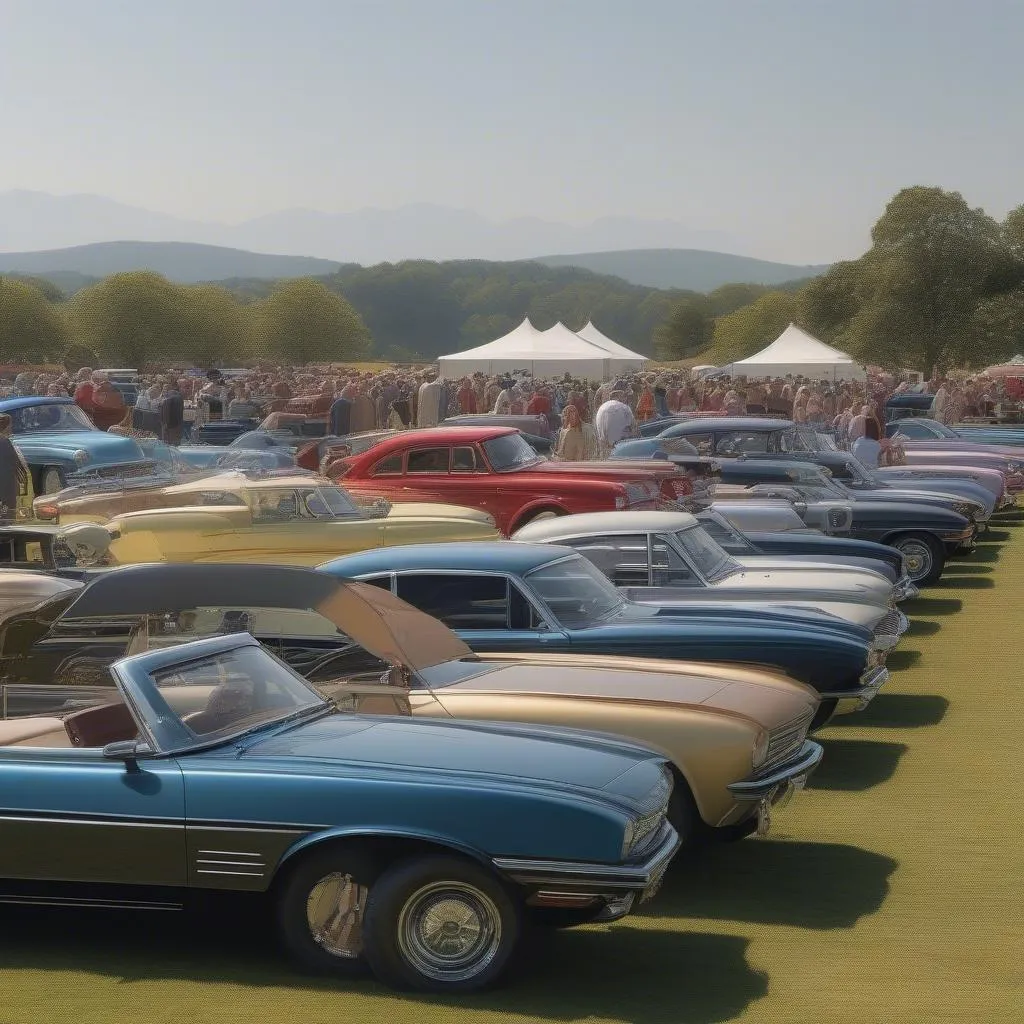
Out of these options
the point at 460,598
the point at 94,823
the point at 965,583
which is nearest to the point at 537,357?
the point at 965,583

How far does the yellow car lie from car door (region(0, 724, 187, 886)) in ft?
26.9

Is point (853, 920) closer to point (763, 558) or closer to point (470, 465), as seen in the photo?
point (763, 558)

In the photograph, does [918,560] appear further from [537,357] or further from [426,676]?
[537,357]

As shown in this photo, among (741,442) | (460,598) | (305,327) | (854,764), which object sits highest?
(460,598)

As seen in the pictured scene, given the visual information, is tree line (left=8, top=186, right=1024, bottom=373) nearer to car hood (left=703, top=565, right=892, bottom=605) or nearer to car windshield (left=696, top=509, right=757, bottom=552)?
car windshield (left=696, top=509, right=757, bottom=552)

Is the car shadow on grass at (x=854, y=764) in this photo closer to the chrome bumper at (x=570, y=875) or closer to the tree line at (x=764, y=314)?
the chrome bumper at (x=570, y=875)

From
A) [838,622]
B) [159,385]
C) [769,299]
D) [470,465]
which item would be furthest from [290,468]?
[769,299]

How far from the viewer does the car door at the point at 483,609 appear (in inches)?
358

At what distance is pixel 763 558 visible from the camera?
43.0ft

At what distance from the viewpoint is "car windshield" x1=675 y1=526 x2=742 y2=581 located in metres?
11.4

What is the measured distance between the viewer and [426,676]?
7762 mm

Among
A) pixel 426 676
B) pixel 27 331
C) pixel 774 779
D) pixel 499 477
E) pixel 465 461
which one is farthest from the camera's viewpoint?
pixel 27 331

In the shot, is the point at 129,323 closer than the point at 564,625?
No

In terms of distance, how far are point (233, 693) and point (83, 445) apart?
14588 millimetres
